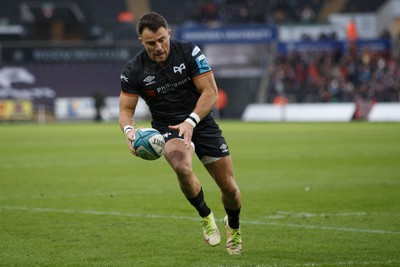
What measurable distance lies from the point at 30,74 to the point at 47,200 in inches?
1366

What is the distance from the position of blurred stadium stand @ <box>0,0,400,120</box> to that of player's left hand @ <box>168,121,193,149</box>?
3531cm

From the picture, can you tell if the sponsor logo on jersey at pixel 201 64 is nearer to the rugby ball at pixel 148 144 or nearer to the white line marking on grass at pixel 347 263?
the rugby ball at pixel 148 144

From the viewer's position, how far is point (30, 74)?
47.4m

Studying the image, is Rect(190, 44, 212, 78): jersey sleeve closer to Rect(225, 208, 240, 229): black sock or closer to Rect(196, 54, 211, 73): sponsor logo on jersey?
Rect(196, 54, 211, 73): sponsor logo on jersey

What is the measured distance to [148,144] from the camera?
328 inches

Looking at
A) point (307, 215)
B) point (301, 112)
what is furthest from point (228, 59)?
point (307, 215)

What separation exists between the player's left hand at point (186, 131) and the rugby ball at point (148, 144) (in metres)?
0.19

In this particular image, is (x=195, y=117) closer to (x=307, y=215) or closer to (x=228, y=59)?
(x=307, y=215)

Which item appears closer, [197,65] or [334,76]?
[197,65]

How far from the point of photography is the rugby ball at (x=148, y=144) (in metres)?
8.34

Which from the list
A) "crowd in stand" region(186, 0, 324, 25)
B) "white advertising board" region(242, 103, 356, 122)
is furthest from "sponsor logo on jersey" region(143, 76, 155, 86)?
"crowd in stand" region(186, 0, 324, 25)

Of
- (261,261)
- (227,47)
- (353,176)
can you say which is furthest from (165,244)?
(227,47)

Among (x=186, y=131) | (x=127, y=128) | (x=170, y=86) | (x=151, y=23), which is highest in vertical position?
(x=151, y=23)

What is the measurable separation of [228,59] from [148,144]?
38.4 metres
